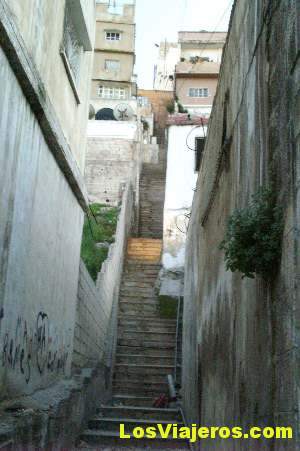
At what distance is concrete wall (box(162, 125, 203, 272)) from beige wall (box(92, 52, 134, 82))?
20.3 m

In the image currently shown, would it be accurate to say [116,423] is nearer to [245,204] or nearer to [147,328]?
[147,328]

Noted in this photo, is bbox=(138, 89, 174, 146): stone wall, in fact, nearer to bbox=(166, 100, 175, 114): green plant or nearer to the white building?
bbox=(166, 100, 175, 114): green plant

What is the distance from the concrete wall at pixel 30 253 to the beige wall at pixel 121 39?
31864 mm

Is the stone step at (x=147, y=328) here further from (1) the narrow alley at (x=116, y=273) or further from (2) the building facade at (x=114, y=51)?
(2) the building facade at (x=114, y=51)

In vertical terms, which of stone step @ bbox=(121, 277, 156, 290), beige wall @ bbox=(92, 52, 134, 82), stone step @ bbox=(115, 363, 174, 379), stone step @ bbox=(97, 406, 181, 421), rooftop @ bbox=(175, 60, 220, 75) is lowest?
stone step @ bbox=(97, 406, 181, 421)

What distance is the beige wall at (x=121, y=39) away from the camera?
38594mm

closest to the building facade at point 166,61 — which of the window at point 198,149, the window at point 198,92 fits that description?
the window at point 198,92

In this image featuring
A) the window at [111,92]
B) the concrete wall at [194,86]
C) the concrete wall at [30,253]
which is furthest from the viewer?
the window at [111,92]

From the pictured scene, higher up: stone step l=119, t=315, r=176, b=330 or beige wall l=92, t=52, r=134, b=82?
beige wall l=92, t=52, r=134, b=82

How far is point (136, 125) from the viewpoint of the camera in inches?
987

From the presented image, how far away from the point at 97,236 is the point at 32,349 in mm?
10139

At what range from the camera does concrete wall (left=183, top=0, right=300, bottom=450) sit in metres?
3.33

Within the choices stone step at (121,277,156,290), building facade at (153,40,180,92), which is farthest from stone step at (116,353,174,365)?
building facade at (153,40,180,92)

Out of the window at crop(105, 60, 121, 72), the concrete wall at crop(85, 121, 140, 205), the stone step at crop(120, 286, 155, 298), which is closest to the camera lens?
the stone step at crop(120, 286, 155, 298)
